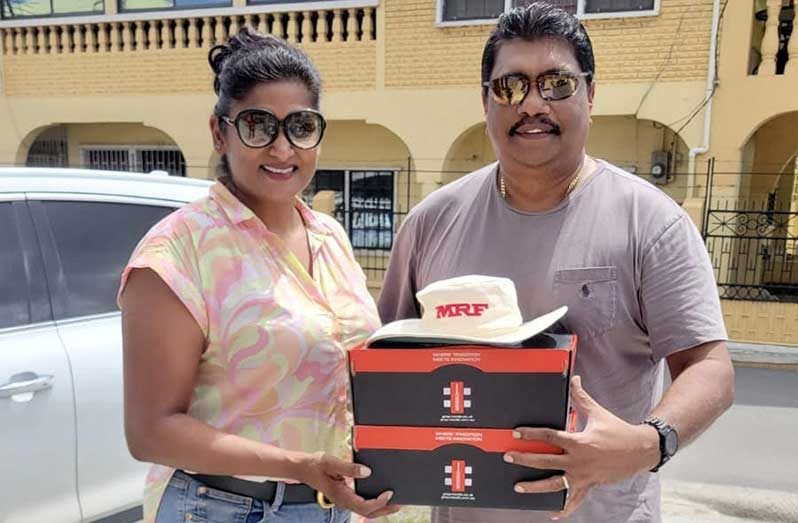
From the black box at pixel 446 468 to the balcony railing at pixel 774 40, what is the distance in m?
8.27

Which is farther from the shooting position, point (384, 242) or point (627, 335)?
point (384, 242)

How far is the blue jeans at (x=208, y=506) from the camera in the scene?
58.9 inches

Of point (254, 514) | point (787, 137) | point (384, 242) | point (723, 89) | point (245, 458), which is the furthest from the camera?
point (384, 242)

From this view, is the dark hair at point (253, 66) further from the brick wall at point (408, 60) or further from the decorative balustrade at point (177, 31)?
the decorative balustrade at point (177, 31)

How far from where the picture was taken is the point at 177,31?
33.1ft

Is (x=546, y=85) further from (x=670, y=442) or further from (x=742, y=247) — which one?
(x=742, y=247)

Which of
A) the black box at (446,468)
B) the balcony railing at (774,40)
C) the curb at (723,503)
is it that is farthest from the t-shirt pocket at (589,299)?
the balcony railing at (774,40)

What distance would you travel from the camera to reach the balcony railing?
7758 mm

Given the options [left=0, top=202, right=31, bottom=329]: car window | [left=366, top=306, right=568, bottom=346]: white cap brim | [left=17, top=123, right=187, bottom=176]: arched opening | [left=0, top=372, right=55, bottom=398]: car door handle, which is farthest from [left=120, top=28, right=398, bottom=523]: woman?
[left=17, top=123, right=187, bottom=176]: arched opening

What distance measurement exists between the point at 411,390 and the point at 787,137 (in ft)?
33.3

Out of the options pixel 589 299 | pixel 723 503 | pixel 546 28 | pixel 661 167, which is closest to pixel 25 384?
pixel 589 299

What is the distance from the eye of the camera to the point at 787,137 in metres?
9.49

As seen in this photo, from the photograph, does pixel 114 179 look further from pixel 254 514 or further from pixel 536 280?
pixel 536 280

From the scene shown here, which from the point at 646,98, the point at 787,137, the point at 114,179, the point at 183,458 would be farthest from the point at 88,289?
the point at 787,137
